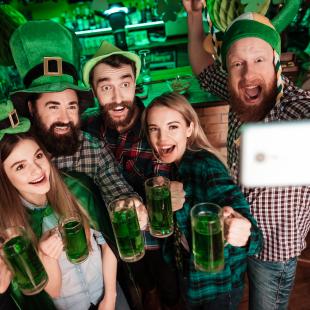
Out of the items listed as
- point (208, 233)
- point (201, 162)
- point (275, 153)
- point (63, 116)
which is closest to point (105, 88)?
point (63, 116)

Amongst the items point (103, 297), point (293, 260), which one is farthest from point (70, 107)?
point (293, 260)

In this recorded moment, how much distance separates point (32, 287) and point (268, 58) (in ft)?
4.94

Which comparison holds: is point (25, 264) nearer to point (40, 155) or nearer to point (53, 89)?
point (40, 155)

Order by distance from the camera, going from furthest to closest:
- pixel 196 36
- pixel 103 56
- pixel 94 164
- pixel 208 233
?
pixel 196 36
pixel 94 164
pixel 103 56
pixel 208 233

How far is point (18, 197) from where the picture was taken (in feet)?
4.61

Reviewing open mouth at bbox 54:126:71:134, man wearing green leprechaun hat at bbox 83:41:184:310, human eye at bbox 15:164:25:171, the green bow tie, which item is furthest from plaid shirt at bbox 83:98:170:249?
human eye at bbox 15:164:25:171

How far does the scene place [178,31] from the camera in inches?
171

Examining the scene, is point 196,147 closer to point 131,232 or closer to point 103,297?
point 131,232

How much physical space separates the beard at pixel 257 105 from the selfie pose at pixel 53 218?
37.9 inches

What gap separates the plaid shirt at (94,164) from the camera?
5.85 feet

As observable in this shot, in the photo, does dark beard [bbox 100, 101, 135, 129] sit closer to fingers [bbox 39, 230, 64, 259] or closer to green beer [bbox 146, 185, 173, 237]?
green beer [bbox 146, 185, 173, 237]

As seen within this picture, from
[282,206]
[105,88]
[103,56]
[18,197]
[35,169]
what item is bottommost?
[282,206]

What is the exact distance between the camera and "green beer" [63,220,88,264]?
1.28 meters

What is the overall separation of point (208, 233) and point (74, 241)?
57cm
